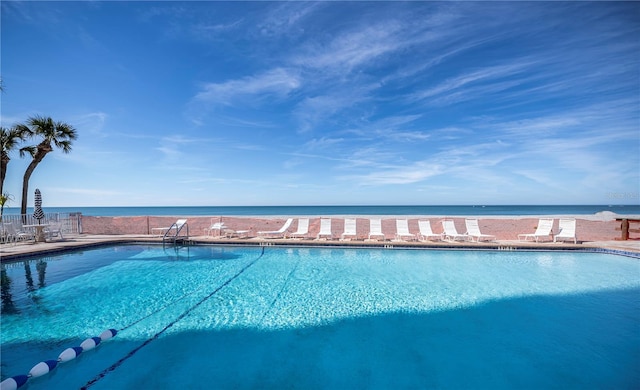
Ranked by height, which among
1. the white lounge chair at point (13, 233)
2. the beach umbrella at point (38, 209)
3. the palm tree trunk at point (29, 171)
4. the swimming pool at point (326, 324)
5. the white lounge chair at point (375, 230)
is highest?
the palm tree trunk at point (29, 171)

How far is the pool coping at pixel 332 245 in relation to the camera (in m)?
8.75

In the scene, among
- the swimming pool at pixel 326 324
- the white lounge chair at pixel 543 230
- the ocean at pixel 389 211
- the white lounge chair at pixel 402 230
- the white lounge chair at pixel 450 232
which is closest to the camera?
the swimming pool at pixel 326 324

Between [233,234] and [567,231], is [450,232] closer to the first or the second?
[567,231]

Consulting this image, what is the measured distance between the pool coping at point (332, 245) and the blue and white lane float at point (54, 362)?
6.50 metres

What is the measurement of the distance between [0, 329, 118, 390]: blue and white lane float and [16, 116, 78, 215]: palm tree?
12.5 meters

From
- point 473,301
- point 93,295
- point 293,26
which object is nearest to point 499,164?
point 293,26

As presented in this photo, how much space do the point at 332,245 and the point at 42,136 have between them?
13.2 meters

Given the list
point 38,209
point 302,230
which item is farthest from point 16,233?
point 302,230

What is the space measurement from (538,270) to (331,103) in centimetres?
1303

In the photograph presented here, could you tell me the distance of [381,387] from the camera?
311 centimetres

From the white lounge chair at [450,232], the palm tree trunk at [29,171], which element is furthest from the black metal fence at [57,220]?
the white lounge chair at [450,232]

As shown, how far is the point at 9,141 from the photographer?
39.7 ft

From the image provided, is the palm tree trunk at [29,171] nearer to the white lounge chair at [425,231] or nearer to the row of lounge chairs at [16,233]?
the row of lounge chairs at [16,233]

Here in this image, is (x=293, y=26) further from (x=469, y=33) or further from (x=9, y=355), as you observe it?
(x=9, y=355)
